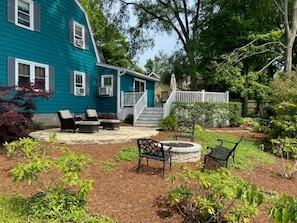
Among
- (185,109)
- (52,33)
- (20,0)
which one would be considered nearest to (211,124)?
(185,109)

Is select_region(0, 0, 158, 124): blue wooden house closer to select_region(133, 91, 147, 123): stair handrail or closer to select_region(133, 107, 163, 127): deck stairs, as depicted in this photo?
select_region(133, 91, 147, 123): stair handrail

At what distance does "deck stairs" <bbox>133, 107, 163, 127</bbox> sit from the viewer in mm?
13469

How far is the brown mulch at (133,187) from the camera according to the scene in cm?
348

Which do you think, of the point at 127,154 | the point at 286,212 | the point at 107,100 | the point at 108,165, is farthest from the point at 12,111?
the point at 107,100

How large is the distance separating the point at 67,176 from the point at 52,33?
10970 mm

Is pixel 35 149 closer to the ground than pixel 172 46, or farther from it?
closer to the ground

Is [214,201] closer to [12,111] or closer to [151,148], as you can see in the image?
[151,148]

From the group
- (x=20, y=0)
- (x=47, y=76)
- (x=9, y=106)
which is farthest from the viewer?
(x=47, y=76)

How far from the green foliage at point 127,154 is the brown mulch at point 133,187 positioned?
222 mm

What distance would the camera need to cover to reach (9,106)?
6.87 meters

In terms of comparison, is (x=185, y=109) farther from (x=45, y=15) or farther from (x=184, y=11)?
(x=184, y=11)

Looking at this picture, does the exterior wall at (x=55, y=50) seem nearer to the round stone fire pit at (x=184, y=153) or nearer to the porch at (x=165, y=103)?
the porch at (x=165, y=103)

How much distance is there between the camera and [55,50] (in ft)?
39.9

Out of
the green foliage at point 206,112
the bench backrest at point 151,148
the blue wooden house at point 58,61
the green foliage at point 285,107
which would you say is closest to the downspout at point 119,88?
the blue wooden house at point 58,61
